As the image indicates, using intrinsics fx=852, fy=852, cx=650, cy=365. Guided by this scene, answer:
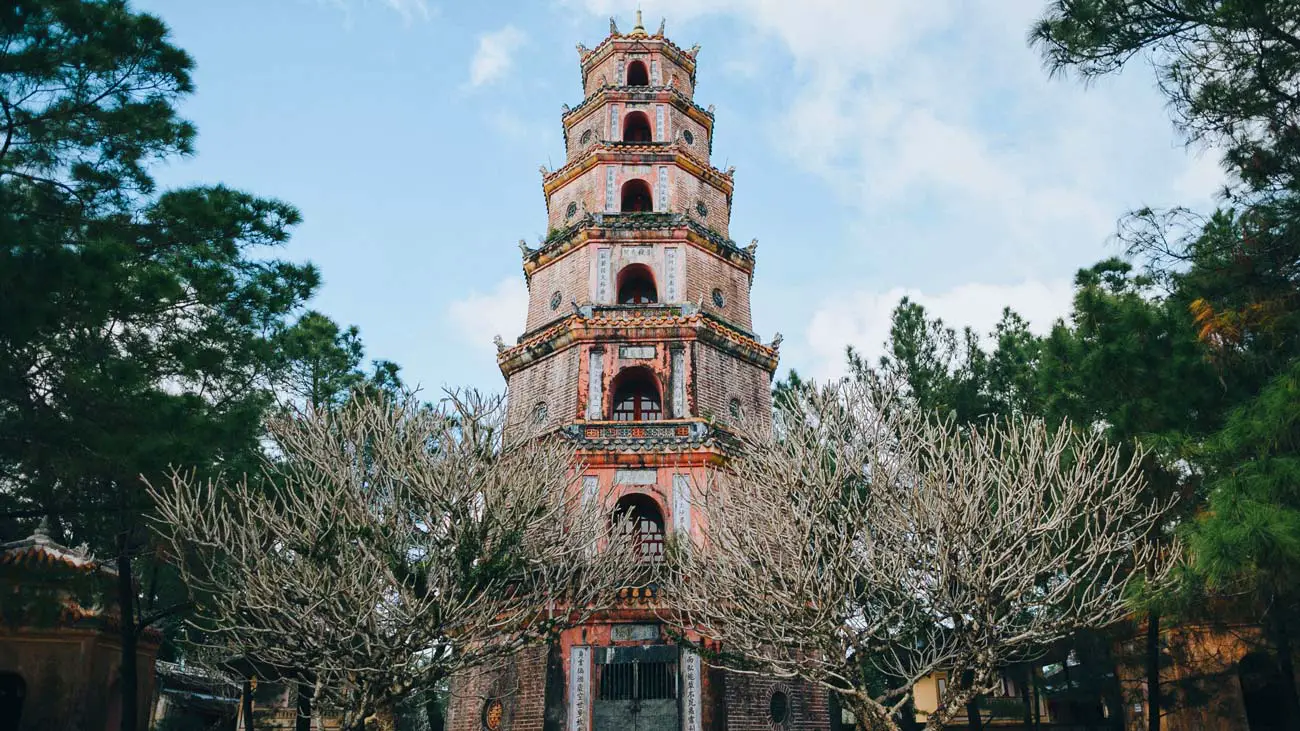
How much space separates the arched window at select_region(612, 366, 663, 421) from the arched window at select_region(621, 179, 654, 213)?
457cm

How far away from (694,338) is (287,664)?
1005 cm

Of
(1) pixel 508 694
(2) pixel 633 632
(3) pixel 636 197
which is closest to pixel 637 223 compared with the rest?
(3) pixel 636 197

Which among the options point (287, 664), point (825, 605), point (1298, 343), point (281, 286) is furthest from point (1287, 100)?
point (287, 664)

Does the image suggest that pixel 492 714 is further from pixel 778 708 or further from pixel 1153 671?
pixel 1153 671

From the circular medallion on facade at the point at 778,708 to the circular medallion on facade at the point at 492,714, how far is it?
16.3 feet

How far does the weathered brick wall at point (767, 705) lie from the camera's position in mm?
15305

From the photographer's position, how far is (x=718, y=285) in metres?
20.2

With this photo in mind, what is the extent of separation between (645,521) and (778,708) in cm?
437

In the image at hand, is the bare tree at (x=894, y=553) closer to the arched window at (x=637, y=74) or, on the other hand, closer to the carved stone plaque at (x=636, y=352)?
the carved stone plaque at (x=636, y=352)

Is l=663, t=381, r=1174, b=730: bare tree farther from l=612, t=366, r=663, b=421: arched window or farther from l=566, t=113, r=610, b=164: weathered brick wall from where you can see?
l=566, t=113, r=610, b=164: weathered brick wall

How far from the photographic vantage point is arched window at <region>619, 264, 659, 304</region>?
20203 mm

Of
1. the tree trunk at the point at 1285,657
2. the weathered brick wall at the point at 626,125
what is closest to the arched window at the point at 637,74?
the weathered brick wall at the point at 626,125

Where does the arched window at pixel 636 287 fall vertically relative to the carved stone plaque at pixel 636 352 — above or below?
above

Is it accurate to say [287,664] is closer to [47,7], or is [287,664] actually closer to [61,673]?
[61,673]
